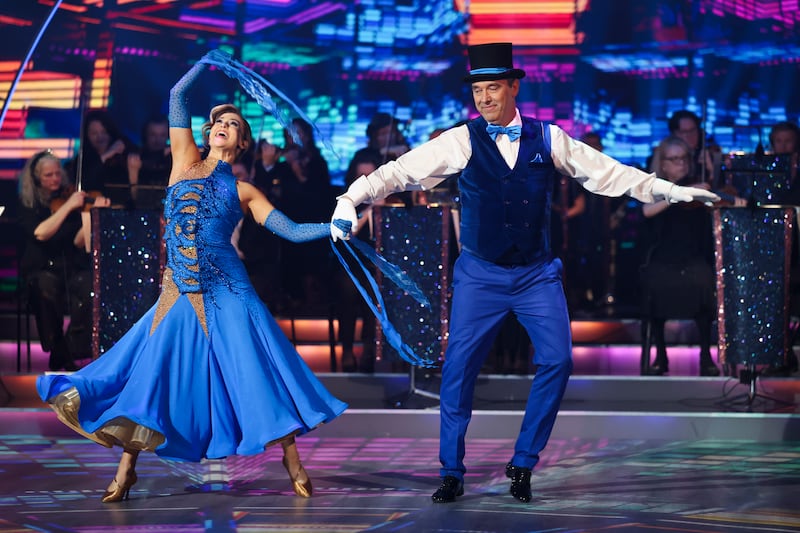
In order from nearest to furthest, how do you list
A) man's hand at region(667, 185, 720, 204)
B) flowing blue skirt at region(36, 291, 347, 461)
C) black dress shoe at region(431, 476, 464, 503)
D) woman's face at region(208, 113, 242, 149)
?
flowing blue skirt at region(36, 291, 347, 461)
black dress shoe at region(431, 476, 464, 503)
man's hand at region(667, 185, 720, 204)
woman's face at region(208, 113, 242, 149)

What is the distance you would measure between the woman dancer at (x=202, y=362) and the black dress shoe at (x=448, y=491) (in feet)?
1.61

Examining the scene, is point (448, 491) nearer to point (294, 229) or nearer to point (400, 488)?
point (400, 488)

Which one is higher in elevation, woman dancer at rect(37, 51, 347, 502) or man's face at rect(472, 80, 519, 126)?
man's face at rect(472, 80, 519, 126)

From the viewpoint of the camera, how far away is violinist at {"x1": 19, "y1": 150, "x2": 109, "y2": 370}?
716cm

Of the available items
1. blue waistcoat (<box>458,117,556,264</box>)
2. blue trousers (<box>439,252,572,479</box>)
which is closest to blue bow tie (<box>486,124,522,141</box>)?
blue waistcoat (<box>458,117,556,264</box>)

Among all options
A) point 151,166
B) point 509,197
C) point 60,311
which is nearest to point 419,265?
point 509,197

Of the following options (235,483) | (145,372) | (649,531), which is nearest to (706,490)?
(649,531)

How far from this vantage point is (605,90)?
32.1 feet

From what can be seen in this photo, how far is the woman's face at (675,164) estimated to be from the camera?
7305 mm

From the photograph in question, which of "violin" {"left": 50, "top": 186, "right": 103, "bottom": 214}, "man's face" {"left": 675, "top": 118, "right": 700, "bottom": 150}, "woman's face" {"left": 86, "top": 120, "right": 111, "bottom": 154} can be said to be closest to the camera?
"violin" {"left": 50, "top": 186, "right": 103, "bottom": 214}

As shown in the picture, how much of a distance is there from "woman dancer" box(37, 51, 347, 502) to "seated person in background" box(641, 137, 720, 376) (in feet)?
10.2

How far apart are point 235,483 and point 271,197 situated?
3.68 metres

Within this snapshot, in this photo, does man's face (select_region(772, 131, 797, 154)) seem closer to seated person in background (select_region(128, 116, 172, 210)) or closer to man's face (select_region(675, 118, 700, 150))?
man's face (select_region(675, 118, 700, 150))

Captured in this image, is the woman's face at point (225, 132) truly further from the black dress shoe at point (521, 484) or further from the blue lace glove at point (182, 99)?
the black dress shoe at point (521, 484)
